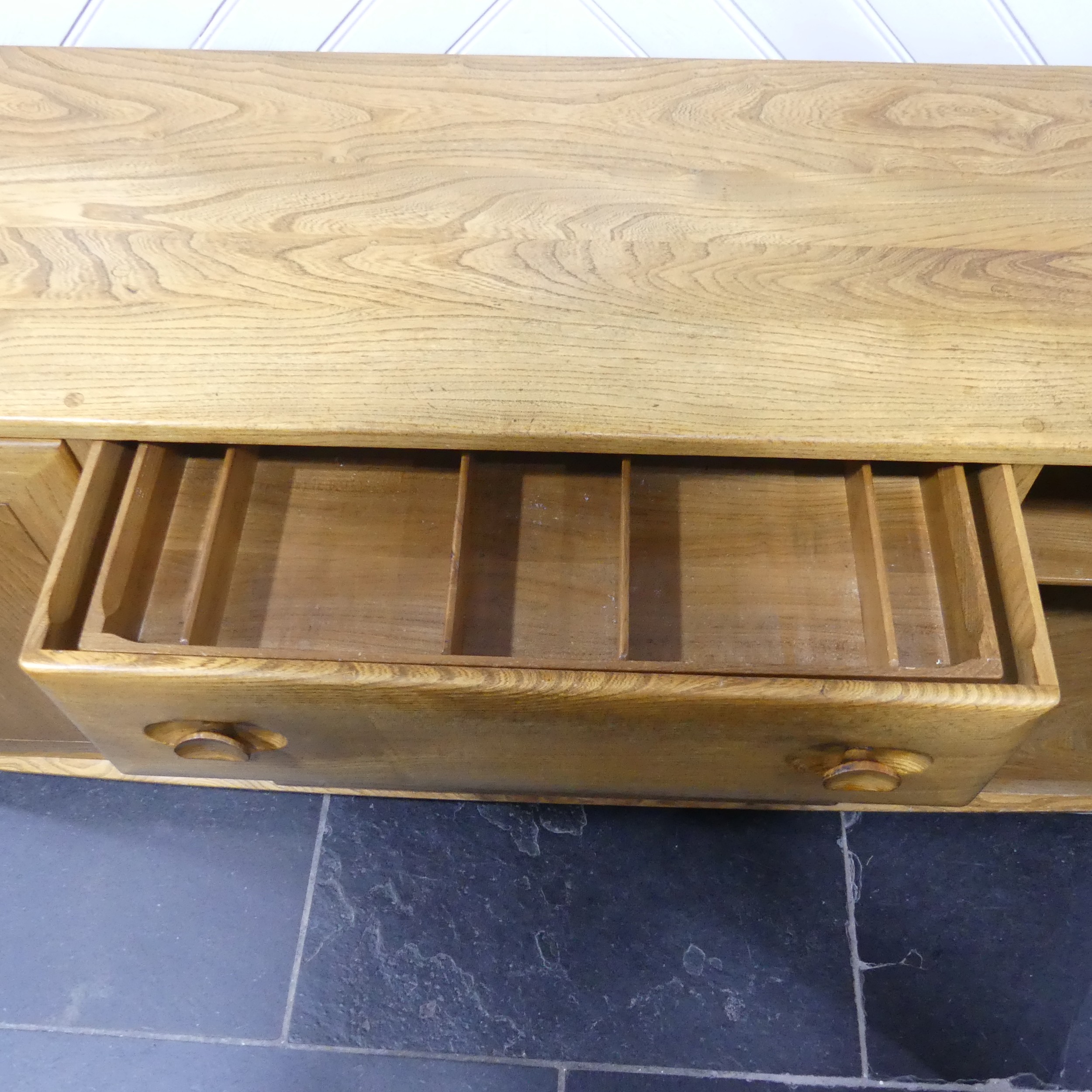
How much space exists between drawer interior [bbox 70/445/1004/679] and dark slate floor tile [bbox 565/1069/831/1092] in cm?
41

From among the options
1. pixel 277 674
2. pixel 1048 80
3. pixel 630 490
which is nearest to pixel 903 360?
pixel 630 490

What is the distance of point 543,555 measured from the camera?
0.78m

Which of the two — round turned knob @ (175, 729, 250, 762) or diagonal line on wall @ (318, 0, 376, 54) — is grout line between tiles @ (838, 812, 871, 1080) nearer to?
round turned knob @ (175, 729, 250, 762)

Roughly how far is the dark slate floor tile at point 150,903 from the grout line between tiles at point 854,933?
1.74 feet

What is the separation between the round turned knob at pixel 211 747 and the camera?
0.65m

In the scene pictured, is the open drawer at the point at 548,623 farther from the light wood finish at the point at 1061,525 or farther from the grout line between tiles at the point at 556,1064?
the grout line between tiles at the point at 556,1064

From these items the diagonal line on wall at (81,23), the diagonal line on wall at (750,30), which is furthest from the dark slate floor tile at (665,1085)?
the diagonal line on wall at (81,23)

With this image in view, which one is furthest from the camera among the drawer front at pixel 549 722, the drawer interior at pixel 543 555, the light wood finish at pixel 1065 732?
the light wood finish at pixel 1065 732

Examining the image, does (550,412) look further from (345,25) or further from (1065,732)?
(1065,732)

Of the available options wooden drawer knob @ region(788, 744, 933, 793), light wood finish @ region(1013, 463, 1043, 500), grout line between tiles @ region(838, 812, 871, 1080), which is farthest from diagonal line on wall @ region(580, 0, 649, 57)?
grout line between tiles @ region(838, 812, 871, 1080)

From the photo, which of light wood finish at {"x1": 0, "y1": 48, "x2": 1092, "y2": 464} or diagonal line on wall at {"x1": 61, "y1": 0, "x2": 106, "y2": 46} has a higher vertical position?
diagonal line on wall at {"x1": 61, "y1": 0, "x2": 106, "y2": 46}

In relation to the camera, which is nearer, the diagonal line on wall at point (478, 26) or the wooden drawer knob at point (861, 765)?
the wooden drawer knob at point (861, 765)

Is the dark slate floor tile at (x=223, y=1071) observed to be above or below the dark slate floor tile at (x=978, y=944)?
below

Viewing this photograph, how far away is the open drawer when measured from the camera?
1.98ft
